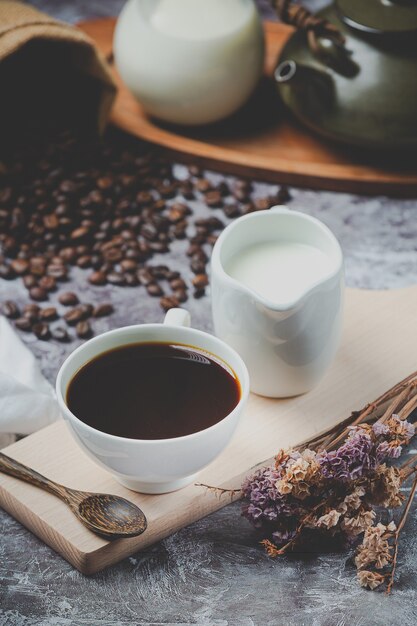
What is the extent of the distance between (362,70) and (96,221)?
0.62m

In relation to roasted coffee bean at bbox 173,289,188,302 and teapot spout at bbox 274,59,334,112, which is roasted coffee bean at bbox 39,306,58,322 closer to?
roasted coffee bean at bbox 173,289,188,302

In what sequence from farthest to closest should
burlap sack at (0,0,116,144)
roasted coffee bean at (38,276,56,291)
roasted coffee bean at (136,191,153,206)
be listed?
burlap sack at (0,0,116,144) → roasted coffee bean at (136,191,153,206) → roasted coffee bean at (38,276,56,291)

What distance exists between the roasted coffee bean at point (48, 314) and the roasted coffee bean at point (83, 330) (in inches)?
→ 2.0

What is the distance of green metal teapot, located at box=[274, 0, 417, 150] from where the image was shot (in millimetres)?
1915

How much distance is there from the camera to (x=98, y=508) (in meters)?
1.25

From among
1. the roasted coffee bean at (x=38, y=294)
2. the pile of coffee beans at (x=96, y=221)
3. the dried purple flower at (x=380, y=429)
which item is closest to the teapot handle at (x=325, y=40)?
the pile of coffee beans at (x=96, y=221)

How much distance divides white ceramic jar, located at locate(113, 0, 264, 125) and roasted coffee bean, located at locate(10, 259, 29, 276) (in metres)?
0.53

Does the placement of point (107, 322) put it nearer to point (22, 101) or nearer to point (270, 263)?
point (270, 263)

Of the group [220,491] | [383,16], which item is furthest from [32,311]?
[383,16]

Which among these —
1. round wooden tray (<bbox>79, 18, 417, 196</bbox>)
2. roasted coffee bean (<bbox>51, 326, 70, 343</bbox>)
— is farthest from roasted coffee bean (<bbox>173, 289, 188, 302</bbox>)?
round wooden tray (<bbox>79, 18, 417, 196</bbox>)

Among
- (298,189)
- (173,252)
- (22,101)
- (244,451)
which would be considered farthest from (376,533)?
(22,101)

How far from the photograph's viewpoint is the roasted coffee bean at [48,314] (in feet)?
5.68

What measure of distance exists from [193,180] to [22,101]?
0.47 metres

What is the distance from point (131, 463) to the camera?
3.91 feet
